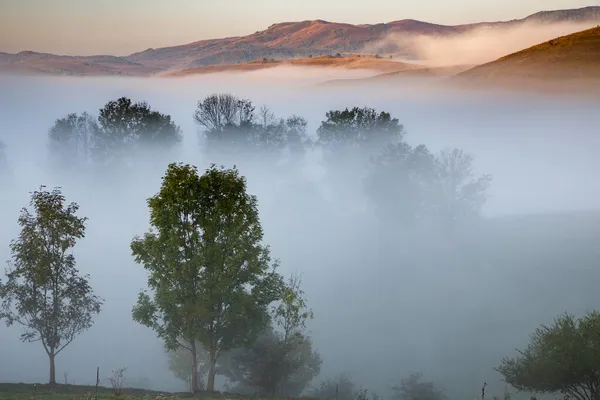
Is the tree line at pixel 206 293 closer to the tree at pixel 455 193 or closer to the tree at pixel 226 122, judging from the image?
the tree at pixel 455 193

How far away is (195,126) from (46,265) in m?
118

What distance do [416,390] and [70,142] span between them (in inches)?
4425

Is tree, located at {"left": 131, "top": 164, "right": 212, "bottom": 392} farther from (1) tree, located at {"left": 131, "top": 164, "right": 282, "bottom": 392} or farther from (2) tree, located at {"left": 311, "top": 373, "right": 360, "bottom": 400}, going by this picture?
→ (2) tree, located at {"left": 311, "top": 373, "right": 360, "bottom": 400}

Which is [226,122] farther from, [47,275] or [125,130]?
[47,275]

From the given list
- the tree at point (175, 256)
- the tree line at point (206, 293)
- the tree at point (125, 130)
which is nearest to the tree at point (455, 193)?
the tree at point (125, 130)

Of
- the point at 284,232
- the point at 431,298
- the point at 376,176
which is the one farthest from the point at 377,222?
the point at 431,298

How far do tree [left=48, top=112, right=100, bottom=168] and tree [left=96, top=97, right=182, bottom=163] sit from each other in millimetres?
5469

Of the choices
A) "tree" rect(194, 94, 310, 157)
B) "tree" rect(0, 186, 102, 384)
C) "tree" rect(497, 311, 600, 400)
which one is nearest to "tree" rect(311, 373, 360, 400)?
"tree" rect(497, 311, 600, 400)

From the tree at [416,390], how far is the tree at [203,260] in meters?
24.1

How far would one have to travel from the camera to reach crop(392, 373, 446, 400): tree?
212 ft

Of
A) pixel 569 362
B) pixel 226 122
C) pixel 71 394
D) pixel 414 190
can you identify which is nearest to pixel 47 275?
pixel 71 394

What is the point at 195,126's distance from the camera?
165500 millimetres

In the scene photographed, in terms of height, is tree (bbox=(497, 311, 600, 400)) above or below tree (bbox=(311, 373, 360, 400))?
above

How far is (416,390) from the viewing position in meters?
66.3
